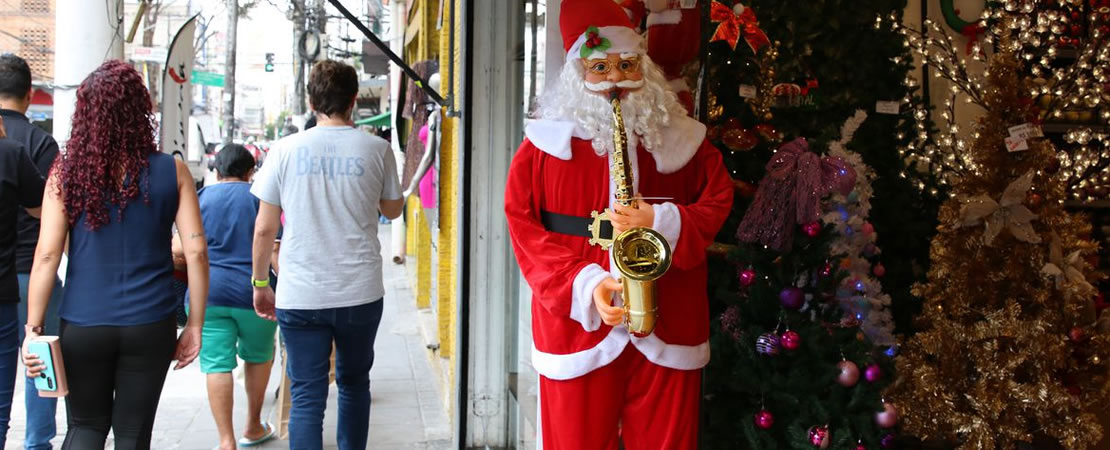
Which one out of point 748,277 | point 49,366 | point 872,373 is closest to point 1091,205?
point 872,373

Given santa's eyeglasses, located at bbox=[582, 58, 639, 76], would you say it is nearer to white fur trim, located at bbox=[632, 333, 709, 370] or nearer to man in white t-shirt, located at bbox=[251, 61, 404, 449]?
white fur trim, located at bbox=[632, 333, 709, 370]

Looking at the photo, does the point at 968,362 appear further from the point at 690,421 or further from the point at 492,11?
the point at 492,11

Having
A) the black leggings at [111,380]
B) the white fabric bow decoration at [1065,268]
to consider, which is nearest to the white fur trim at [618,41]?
the black leggings at [111,380]

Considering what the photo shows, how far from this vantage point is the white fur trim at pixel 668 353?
250cm

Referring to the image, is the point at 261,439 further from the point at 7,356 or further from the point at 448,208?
the point at 448,208

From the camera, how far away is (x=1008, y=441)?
148 inches

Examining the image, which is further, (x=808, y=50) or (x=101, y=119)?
(x=808, y=50)

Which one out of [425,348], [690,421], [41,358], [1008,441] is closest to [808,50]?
[1008,441]

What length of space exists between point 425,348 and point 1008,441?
5072 mm

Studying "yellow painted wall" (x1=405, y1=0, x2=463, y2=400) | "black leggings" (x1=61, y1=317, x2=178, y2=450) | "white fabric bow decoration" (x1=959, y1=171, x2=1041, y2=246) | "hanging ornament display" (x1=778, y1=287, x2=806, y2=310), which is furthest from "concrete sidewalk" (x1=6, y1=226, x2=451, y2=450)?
"white fabric bow decoration" (x1=959, y1=171, x2=1041, y2=246)

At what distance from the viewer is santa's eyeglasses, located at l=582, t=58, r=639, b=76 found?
101 inches

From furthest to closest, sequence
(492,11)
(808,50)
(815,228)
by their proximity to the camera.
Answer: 1. (808,50)
2. (492,11)
3. (815,228)

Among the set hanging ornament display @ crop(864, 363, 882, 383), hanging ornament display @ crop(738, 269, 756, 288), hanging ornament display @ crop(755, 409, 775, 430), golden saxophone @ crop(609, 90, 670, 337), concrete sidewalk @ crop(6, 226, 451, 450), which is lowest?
concrete sidewalk @ crop(6, 226, 451, 450)

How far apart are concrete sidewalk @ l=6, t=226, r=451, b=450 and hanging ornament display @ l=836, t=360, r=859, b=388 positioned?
2414 mm
